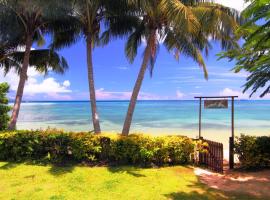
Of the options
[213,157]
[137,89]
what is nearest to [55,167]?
[137,89]

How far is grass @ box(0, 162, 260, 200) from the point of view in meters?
6.92

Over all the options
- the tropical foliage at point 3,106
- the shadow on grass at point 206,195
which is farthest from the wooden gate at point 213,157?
the tropical foliage at point 3,106

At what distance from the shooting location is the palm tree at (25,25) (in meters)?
10.4

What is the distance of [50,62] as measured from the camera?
632 inches

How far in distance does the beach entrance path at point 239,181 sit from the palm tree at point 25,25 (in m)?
7.46

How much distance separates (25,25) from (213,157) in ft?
30.4

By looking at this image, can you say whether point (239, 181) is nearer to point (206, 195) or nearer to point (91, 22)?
point (206, 195)

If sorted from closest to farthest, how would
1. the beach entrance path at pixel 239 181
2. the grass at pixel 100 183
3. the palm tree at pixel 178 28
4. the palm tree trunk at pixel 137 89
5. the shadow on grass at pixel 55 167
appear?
the grass at pixel 100 183 → the beach entrance path at pixel 239 181 → the shadow on grass at pixel 55 167 → the palm tree at pixel 178 28 → the palm tree trunk at pixel 137 89

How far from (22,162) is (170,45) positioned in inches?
280

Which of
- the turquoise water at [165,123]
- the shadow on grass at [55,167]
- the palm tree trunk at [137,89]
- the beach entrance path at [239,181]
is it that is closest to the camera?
the beach entrance path at [239,181]

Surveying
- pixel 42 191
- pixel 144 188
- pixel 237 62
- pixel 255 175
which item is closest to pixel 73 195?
pixel 42 191

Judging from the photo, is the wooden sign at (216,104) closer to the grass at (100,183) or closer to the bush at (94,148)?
the bush at (94,148)

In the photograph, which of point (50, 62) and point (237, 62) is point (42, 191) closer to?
point (237, 62)

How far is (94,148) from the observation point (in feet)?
31.4
